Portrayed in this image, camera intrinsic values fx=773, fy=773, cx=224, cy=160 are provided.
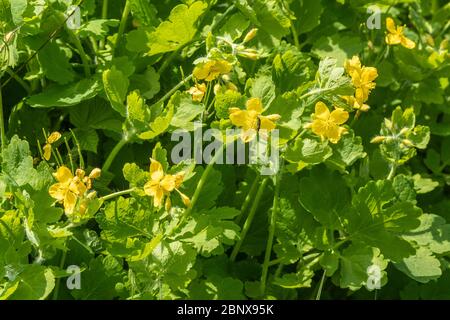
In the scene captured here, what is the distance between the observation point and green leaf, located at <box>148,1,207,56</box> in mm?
1949

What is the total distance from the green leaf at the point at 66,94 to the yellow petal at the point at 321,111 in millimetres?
613

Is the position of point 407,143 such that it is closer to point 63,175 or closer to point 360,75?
point 360,75

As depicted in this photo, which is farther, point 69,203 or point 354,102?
point 354,102

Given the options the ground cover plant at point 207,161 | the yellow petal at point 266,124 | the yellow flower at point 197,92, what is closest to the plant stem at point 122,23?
the ground cover plant at point 207,161

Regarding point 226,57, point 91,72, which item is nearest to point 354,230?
point 226,57

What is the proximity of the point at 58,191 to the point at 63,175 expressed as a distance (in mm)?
39

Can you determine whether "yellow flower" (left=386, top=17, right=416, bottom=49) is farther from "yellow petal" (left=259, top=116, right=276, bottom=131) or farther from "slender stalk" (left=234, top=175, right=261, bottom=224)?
"yellow petal" (left=259, top=116, right=276, bottom=131)

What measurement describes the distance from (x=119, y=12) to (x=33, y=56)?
0.39m

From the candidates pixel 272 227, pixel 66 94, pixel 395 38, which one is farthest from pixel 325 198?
pixel 66 94

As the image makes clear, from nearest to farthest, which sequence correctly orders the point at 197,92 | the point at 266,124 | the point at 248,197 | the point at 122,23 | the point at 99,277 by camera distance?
the point at 266,124
the point at 197,92
the point at 99,277
the point at 248,197
the point at 122,23

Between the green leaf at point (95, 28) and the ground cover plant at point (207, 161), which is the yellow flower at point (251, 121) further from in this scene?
the green leaf at point (95, 28)

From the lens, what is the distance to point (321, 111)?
5.79 ft

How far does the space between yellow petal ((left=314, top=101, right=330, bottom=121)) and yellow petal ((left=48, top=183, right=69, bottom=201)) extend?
0.58 metres
